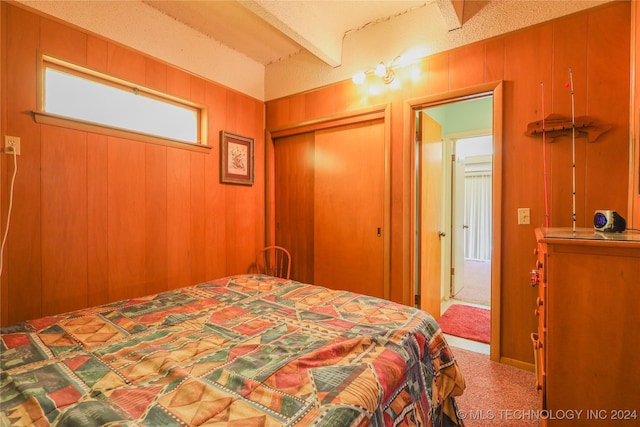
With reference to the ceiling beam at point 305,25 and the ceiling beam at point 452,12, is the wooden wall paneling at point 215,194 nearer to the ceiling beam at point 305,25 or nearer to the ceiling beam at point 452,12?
the ceiling beam at point 305,25

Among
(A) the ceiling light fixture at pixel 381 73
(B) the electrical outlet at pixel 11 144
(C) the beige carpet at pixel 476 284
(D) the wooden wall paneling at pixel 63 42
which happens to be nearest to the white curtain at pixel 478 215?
(C) the beige carpet at pixel 476 284

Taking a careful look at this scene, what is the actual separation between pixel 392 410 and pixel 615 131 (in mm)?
2117

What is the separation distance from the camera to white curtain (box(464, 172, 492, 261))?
6.45 m

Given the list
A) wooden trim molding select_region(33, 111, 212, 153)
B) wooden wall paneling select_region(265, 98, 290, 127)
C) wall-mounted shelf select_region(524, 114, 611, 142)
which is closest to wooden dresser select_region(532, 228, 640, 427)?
wall-mounted shelf select_region(524, 114, 611, 142)

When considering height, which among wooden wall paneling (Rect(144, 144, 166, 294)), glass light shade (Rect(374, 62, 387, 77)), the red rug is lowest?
the red rug

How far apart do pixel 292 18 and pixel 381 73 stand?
2.77 ft

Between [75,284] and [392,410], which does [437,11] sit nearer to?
[392,410]

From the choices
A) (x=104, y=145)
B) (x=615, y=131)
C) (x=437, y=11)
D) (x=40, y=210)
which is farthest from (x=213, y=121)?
(x=615, y=131)

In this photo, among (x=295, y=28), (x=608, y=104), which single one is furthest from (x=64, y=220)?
(x=608, y=104)

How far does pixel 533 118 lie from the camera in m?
1.96

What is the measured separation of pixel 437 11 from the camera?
7.52 feet

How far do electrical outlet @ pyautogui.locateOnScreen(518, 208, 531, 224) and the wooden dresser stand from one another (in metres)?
0.90

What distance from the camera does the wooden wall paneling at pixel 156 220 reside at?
228 cm

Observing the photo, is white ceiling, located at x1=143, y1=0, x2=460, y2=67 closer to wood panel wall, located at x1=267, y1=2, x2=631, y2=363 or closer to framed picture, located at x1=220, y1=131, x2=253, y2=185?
wood panel wall, located at x1=267, y1=2, x2=631, y2=363
